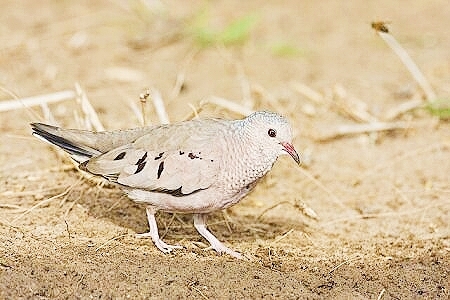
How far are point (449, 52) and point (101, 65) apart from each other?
3.27 meters

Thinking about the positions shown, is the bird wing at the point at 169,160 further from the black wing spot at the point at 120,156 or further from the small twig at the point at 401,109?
the small twig at the point at 401,109

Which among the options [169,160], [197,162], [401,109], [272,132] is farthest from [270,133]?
[401,109]

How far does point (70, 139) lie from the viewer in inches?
163

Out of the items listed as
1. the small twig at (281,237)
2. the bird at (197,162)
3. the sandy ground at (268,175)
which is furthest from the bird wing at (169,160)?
the small twig at (281,237)

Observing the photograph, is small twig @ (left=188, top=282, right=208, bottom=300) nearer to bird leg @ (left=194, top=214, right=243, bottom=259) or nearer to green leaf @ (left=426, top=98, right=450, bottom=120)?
bird leg @ (left=194, top=214, right=243, bottom=259)

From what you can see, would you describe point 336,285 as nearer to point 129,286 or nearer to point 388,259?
point 388,259

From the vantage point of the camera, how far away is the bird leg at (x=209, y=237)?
4.01 m

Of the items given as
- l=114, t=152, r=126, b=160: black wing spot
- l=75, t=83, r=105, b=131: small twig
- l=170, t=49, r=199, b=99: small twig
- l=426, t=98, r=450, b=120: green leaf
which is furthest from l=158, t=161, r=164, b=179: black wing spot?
l=426, t=98, r=450, b=120: green leaf

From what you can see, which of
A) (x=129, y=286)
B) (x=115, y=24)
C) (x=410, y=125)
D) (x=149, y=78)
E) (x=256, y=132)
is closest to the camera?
(x=129, y=286)

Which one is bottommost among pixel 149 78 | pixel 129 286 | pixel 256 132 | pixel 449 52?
pixel 449 52

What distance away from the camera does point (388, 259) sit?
13.5 feet

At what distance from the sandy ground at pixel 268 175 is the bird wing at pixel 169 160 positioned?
358mm

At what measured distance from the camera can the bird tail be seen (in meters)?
4.11

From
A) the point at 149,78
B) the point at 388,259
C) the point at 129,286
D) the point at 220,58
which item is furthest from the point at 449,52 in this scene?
the point at 129,286
